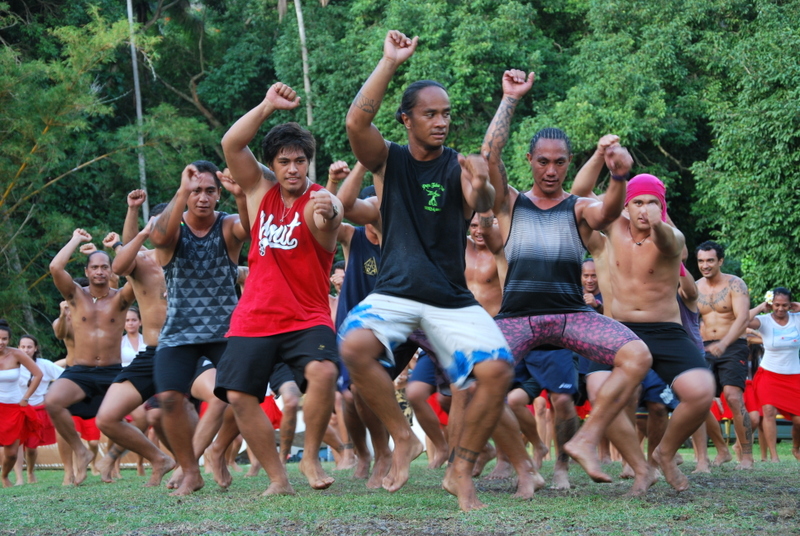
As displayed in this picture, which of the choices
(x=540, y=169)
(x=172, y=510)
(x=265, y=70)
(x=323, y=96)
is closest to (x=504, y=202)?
(x=540, y=169)

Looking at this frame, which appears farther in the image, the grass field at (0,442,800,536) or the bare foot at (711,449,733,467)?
the bare foot at (711,449,733,467)

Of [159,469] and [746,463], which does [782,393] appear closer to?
[746,463]

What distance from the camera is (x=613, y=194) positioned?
585cm

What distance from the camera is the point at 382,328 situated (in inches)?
207

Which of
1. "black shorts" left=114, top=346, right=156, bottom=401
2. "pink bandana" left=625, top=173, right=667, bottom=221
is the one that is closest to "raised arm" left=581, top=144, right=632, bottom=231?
"pink bandana" left=625, top=173, right=667, bottom=221

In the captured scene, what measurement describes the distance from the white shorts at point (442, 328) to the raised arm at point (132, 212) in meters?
3.15

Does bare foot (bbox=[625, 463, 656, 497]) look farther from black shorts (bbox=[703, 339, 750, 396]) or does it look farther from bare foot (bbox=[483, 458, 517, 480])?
black shorts (bbox=[703, 339, 750, 396])

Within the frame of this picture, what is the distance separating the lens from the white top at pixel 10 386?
1222 cm

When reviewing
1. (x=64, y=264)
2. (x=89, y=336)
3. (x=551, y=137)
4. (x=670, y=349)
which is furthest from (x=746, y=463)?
(x=64, y=264)

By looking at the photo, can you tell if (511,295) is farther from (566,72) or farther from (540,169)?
(566,72)

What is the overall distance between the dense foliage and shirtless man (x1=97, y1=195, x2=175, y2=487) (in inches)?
574

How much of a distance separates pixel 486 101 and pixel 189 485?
1893 cm

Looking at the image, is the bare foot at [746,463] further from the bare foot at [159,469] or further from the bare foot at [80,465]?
the bare foot at [80,465]

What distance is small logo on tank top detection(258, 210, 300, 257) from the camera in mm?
6121
